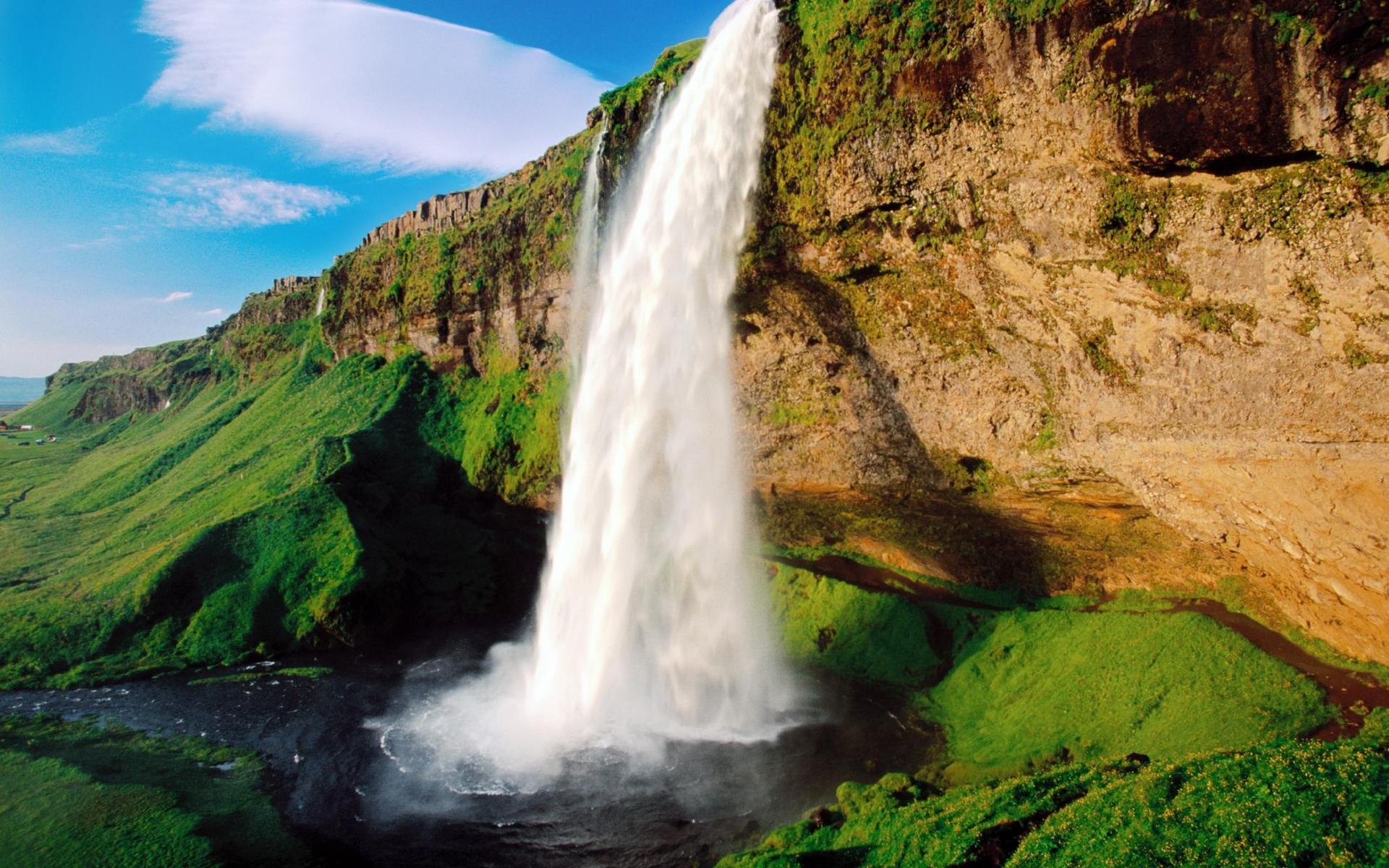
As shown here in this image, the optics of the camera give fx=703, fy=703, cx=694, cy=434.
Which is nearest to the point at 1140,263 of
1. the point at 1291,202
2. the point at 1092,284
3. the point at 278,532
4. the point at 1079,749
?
the point at 1092,284

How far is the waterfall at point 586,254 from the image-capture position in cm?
2192

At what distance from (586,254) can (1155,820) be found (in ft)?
68.9

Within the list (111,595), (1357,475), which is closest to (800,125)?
(1357,475)

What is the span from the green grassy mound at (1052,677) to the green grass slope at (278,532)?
12.8 m

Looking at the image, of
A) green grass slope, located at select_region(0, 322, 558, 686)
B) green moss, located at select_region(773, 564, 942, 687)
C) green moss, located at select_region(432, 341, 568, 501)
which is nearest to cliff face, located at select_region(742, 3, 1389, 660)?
green moss, located at select_region(773, 564, 942, 687)

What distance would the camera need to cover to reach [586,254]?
23719mm

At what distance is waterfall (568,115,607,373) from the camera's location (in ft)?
71.9

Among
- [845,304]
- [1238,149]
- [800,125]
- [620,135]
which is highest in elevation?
[620,135]

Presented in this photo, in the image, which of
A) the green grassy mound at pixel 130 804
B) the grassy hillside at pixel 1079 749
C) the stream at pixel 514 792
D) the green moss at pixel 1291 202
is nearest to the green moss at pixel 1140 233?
the green moss at pixel 1291 202

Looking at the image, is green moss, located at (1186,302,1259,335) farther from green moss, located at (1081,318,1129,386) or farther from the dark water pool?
the dark water pool

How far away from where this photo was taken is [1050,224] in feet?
41.5

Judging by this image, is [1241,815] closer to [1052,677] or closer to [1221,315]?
[1221,315]

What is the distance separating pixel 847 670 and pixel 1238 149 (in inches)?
543

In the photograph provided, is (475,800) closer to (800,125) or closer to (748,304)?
(748,304)
